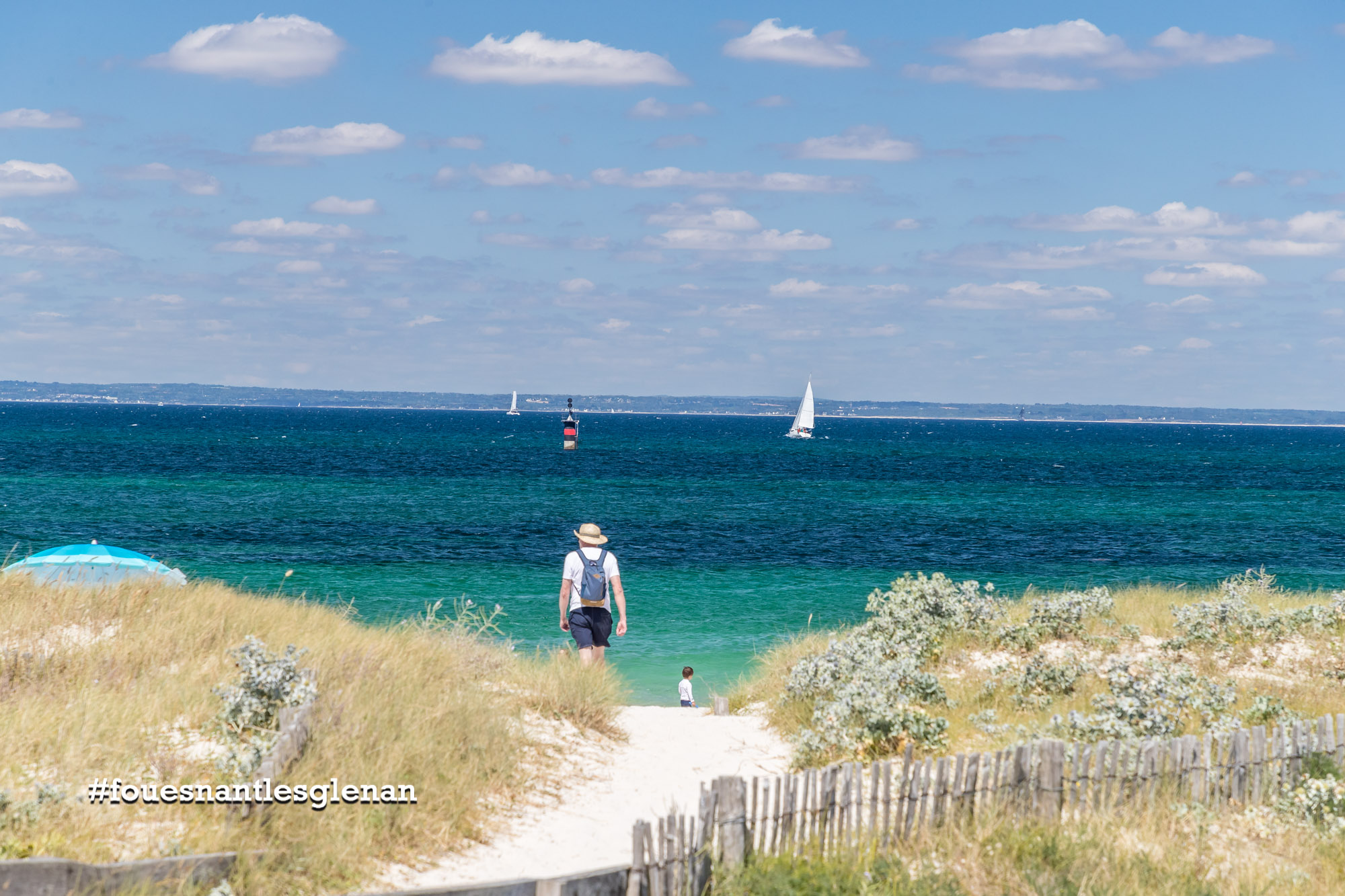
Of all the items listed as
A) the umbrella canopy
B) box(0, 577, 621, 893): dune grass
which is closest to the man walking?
box(0, 577, 621, 893): dune grass

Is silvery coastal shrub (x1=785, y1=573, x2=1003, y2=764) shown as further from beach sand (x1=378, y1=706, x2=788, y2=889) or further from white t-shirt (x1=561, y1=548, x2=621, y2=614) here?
white t-shirt (x1=561, y1=548, x2=621, y2=614)

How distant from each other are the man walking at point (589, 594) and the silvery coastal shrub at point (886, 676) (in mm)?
2339

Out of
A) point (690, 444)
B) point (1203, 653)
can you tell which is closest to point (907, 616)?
point (1203, 653)

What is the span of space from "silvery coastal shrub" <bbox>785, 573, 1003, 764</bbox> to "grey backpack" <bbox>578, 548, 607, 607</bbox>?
2.53m

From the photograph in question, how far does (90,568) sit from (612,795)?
10.2 metres

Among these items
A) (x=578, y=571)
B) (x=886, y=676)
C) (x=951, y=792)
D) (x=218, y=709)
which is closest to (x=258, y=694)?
(x=218, y=709)

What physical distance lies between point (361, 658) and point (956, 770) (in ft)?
18.1

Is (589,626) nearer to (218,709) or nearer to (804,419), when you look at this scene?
(218,709)

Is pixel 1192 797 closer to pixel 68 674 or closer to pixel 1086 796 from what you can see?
pixel 1086 796

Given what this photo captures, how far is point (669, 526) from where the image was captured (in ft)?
155

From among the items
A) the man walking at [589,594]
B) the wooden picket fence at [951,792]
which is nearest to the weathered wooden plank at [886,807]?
the wooden picket fence at [951,792]

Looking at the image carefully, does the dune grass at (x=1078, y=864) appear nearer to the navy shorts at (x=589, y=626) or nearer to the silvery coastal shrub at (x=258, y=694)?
the silvery coastal shrub at (x=258, y=694)

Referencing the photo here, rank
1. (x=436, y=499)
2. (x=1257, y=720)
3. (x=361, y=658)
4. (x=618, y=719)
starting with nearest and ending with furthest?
(x=361, y=658) < (x=1257, y=720) < (x=618, y=719) < (x=436, y=499)

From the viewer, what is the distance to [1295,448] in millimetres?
185125
